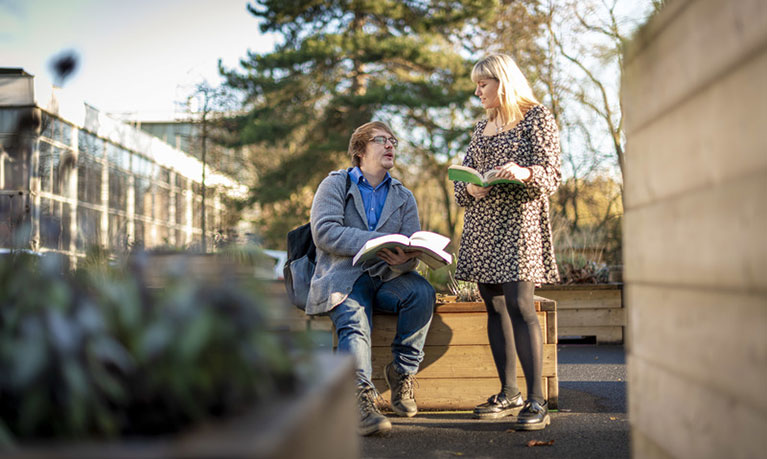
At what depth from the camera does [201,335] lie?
3.02ft

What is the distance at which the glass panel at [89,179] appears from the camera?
18.9m

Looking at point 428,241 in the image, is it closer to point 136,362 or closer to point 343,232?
point 343,232

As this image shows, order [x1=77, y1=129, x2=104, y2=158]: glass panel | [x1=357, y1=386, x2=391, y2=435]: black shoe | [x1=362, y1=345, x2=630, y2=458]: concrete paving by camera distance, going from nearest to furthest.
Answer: [x1=362, y1=345, x2=630, y2=458]: concrete paving < [x1=357, y1=386, x2=391, y2=435]: black shoe < [x1=77, y1=129, x2=104, y2=158]: glass panel

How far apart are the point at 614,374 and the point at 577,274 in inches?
93.1

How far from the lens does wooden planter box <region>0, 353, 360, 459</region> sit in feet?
2.48

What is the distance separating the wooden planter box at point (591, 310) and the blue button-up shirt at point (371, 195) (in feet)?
11.0

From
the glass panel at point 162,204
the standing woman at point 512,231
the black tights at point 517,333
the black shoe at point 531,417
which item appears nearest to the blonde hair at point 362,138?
the standing woman at point 512,231

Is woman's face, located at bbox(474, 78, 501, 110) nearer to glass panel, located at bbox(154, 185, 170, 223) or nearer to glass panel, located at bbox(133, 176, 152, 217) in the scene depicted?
glass panel, located at bbox(133, 176, 152, 217)

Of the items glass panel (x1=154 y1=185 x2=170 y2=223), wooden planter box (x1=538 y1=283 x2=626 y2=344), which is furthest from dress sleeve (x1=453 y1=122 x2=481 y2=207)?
glass panel (x1=154 y1=185 x2=170 y2=223)

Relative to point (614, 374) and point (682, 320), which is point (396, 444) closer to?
point (682, 320)

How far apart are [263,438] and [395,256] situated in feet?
8.51

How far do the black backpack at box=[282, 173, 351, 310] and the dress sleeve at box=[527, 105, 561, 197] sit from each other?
1.01m

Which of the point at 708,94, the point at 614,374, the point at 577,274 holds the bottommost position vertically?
the point at 614,374

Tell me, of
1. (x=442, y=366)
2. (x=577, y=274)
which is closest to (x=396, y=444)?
(x=442, y=366)
